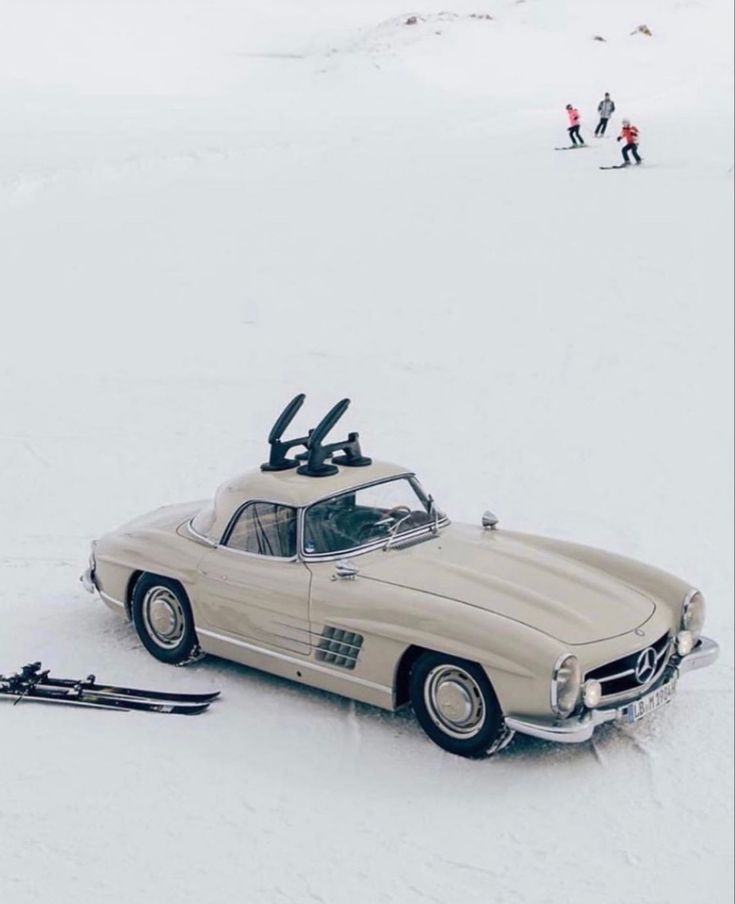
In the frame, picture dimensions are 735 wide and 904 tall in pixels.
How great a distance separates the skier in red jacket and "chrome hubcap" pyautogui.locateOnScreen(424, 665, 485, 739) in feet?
42.7

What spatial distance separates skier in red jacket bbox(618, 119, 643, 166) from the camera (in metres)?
16.2

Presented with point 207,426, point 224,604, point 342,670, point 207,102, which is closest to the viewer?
point 342,670

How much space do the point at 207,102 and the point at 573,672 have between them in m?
7.58

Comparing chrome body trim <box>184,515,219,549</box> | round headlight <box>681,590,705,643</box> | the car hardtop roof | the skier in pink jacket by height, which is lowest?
round headlight <box>681,590,705,643</box>

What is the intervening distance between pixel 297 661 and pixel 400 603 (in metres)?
0.61

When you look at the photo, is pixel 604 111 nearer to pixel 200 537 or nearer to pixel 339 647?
pixel 200 537

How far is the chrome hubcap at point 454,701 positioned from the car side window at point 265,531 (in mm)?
1019

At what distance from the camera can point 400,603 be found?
495 centimetres

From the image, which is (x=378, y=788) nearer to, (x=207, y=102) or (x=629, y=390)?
(x=629, y=390)

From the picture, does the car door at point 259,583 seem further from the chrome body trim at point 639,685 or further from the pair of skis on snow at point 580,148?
the pair of skis on snow at point 580,148

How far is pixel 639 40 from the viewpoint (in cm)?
1469

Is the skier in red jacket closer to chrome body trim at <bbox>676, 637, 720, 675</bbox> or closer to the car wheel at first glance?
chrome body trim at <bbox>676, 637, 720, 675</bbox>

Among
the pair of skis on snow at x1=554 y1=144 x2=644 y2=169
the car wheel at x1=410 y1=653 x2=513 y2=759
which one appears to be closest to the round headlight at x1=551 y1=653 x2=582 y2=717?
the car wheel at x1=410 y1=653 x2=513 y2=759

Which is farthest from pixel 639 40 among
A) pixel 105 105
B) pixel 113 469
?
pixel 113 469
